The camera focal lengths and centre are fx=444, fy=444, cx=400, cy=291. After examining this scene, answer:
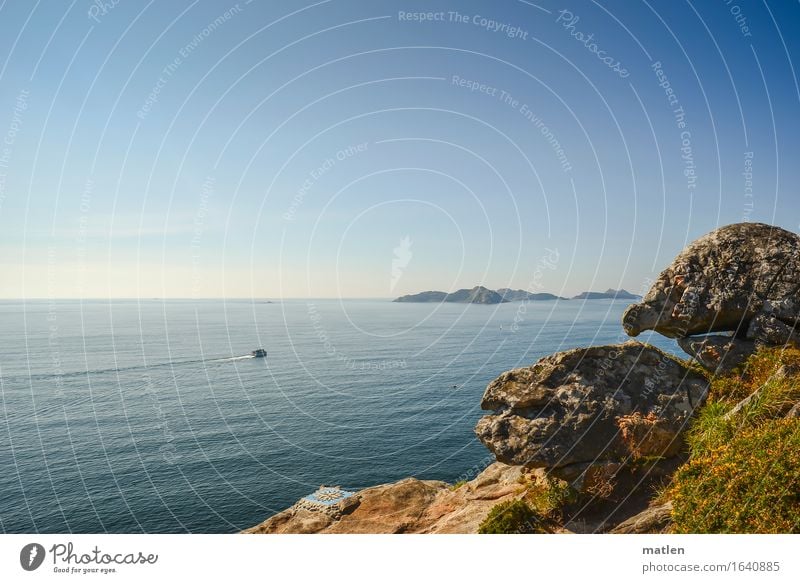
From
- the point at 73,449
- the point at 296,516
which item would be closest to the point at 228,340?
the point at 73,449

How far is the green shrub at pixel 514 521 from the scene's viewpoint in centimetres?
1430

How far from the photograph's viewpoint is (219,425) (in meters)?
70.6

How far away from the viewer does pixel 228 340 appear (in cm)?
15362

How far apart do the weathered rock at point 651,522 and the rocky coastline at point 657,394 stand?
6cm

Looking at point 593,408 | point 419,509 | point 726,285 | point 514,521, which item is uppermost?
point 726,285

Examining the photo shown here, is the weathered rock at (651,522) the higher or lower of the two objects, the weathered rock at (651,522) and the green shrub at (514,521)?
the higher

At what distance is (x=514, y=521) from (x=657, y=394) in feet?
20.2

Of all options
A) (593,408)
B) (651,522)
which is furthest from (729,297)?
(651,522)

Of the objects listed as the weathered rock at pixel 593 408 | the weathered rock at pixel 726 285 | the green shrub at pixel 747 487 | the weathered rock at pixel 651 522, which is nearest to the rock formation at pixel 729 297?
the weathered rock at pixel 726 285

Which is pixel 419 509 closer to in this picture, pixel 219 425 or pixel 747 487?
pixel 747 487

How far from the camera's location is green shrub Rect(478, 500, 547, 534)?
14.3m

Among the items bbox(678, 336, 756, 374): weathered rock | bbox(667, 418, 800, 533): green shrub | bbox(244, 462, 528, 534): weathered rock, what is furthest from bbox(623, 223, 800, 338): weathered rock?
bbox(244, 462, 528, 534): weathered rock

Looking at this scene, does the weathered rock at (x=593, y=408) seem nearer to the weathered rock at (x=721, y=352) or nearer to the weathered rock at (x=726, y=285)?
the weathered rock at (x=721, y=352)
